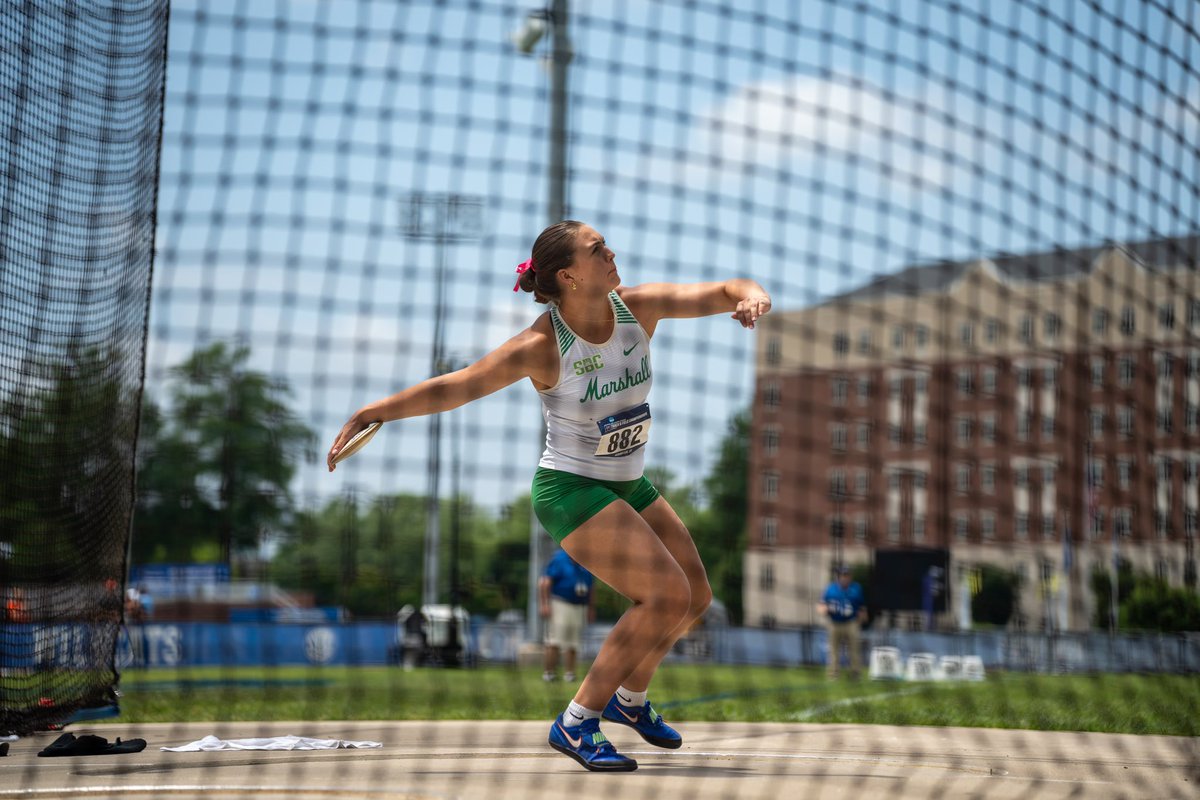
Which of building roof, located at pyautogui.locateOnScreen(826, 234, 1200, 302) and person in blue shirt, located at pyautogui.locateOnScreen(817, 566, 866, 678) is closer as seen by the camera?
building roof, located at pyautogui.locateOnScreen(826, 234, 1200, 302)

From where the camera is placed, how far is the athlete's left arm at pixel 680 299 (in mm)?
4551

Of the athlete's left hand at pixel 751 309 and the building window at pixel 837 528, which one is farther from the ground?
the athlete's left hand at pixel 751 309

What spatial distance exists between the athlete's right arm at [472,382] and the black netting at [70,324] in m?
2.82

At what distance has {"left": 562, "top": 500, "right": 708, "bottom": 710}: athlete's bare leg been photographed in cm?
425

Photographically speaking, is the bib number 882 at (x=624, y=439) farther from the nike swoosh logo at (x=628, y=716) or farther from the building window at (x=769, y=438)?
the building window at (x=769, y=438)

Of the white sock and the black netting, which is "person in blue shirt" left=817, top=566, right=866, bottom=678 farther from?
the white sock

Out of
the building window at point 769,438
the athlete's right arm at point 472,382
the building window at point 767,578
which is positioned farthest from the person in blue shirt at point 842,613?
the athlete's right arm at point 472,382

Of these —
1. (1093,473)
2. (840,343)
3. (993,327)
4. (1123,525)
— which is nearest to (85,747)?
(840,343)

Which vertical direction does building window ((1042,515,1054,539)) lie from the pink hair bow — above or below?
below

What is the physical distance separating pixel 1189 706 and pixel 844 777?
192 inches

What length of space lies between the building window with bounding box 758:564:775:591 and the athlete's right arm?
326cm

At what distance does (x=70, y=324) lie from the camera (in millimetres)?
6637

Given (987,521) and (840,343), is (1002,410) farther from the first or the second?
(840,343)

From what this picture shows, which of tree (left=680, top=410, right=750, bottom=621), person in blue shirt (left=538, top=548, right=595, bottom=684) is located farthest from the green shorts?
tree (left=680, top=410, right=750, bottom=621)
